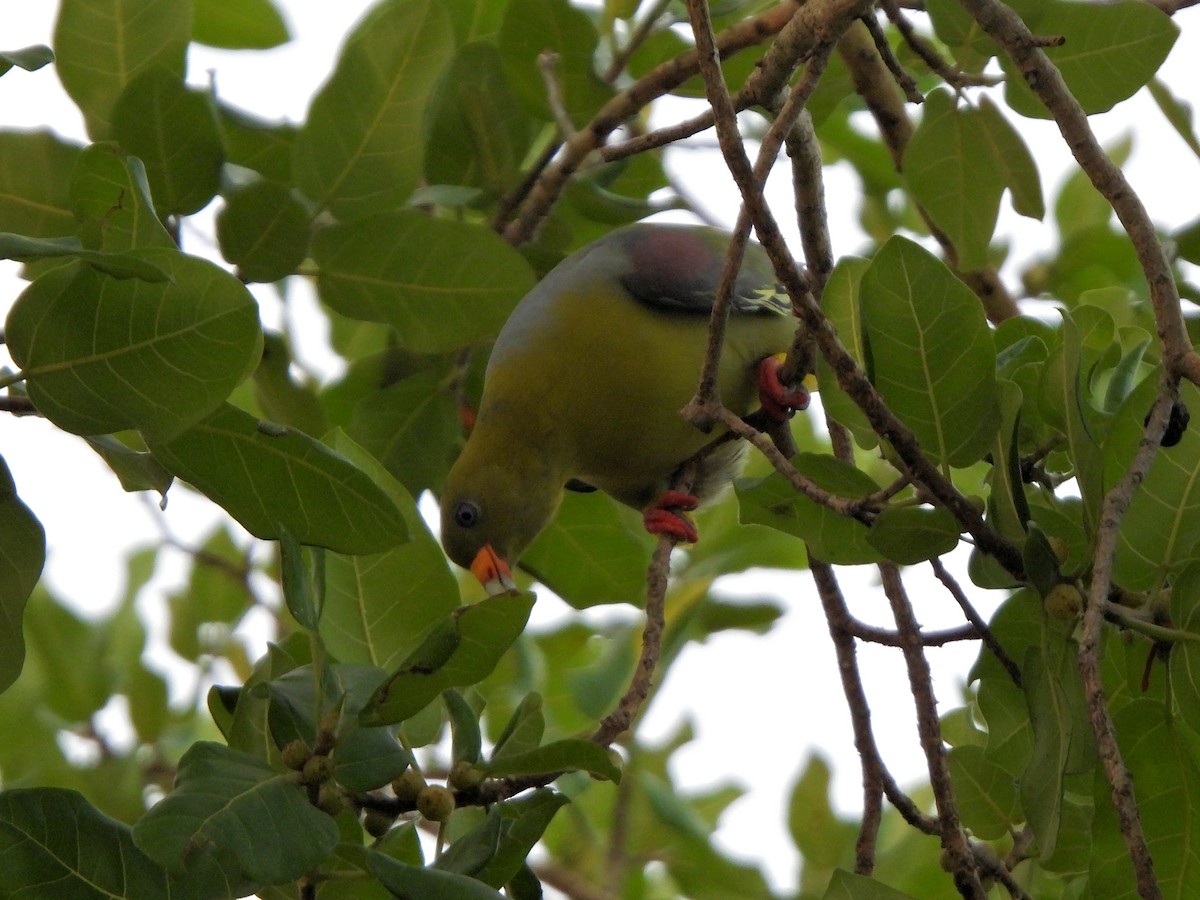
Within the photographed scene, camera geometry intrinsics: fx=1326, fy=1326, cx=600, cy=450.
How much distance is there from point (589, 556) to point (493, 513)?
1.13 feet

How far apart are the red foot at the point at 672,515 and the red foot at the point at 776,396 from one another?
0.27m

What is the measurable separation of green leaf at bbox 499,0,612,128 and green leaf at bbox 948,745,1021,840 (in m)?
1.39

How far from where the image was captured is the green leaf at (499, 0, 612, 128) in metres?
2.43

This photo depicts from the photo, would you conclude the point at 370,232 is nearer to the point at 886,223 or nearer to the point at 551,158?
the point at 551,158

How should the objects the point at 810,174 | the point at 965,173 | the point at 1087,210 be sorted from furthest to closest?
the point at 1087,210 → the point at 810,174 → the point at 965,173

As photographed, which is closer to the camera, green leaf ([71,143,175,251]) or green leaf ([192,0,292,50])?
green leaf ([71,143,175,251])

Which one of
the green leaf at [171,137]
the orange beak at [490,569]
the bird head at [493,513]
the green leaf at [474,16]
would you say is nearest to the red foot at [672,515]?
the bird head at [493,513]

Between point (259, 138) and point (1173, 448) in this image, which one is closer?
point (1173, 448)

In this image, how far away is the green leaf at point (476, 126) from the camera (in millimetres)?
2504

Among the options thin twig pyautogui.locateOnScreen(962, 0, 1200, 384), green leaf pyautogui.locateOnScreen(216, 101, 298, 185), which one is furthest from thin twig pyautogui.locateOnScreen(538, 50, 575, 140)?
thin twig pyautogui.locateOnScreen(962, 0, 1200, 384)

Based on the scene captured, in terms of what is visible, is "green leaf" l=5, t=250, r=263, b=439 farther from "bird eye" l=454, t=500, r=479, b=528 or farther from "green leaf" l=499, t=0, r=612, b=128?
"bird eye" l=454, t=500, r=479, b=528

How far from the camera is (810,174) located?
2295mm

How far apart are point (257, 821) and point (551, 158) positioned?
1646 millimetres

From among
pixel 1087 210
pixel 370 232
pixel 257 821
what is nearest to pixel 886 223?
pixel 1087 210
